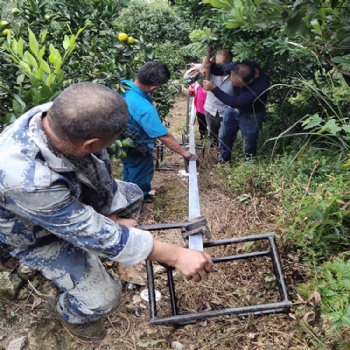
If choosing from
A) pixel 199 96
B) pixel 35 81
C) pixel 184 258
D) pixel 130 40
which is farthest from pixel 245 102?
pixel 184 258

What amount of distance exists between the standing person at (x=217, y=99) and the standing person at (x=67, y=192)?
325 cm

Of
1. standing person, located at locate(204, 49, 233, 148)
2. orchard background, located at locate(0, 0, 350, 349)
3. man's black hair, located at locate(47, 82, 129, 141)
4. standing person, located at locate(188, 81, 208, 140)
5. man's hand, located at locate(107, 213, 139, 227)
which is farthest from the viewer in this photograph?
standing person, located at locate(188, 81, 208, 140)

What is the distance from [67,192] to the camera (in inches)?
63.6

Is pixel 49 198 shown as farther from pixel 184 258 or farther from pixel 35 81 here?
pixel 35 81

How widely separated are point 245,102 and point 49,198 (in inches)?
126

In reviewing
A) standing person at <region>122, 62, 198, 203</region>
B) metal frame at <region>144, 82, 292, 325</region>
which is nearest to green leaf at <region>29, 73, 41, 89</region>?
metal frame at <region>144, 82, 292, 325</region>

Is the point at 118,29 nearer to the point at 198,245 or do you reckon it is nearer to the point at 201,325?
the point at 198,245

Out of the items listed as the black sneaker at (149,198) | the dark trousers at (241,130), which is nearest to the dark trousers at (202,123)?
the dark trousers at (241,130)

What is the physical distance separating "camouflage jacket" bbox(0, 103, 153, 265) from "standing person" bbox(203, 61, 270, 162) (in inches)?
105

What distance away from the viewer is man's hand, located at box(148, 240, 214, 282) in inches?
69.2

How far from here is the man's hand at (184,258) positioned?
69.2 inches

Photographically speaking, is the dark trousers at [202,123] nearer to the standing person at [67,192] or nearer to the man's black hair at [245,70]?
the man's black hair at [245,70]

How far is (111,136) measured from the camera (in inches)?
63.6

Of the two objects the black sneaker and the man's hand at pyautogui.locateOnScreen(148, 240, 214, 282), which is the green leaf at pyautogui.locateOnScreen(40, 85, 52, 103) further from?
the black sneaker
